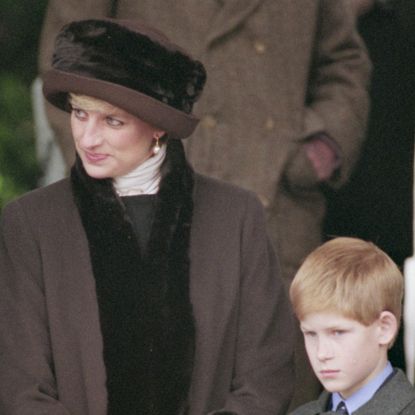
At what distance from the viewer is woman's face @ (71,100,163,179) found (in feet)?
17.1

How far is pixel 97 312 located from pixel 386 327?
2.87 feet

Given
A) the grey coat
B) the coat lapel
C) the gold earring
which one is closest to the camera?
the grey coat

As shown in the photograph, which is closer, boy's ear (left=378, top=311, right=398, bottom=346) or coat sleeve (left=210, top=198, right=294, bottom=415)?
boy's ear (left=378, top=311, right=398, bottom=346)

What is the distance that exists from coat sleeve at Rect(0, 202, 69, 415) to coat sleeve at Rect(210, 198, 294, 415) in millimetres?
532

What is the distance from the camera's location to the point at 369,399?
4840 millimetres

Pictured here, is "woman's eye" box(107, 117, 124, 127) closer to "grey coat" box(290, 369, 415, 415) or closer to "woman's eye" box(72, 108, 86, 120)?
"woman's eye" box(72, 108, 86, 120)

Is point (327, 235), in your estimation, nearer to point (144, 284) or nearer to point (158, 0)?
point (158, 0)

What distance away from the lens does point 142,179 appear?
17.5 feet

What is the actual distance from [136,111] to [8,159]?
1576 millimetres

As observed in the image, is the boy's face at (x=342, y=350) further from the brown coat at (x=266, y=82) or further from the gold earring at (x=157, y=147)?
the brown coat at (x=266, y=82)

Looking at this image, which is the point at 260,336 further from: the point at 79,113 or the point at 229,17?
the point at 229,17


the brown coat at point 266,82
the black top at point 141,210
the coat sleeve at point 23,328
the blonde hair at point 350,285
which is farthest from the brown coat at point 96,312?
the brown coat at point 266,82

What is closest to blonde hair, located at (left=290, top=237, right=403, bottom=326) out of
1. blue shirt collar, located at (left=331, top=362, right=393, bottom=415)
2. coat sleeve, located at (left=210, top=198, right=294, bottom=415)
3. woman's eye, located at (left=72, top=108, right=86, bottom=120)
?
blue shirt collar, located at (left=331, top=362, right=393, bottom=415)

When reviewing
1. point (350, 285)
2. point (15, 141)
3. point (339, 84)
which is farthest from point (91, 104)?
point (339, 84)
